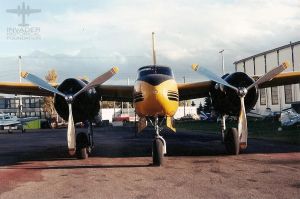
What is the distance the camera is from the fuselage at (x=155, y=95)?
13930mm

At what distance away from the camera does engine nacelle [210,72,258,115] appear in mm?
16359

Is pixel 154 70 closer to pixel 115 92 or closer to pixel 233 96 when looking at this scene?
pixel 233 96

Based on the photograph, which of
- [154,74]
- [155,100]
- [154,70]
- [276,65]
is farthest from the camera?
[276,65]

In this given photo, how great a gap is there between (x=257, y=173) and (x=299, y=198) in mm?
3432

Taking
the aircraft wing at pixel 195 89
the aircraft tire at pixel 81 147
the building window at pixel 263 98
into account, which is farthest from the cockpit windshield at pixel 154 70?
the building window at pixel 263 98

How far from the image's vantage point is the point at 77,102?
16594 millimetres

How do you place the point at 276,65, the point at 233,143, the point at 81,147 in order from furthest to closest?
the point at 276,65
the point at 81,147
the point at 233,143

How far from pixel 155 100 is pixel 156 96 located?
15 cm

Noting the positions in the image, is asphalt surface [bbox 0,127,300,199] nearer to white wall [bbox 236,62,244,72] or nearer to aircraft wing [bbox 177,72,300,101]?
aircraft wing [bbox 177,72,300,101]

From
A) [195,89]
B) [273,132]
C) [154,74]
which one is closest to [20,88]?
[154,74]

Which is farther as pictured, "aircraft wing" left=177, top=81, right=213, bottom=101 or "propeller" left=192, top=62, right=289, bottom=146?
"aircraft wing" left=177, top=81, right=213, bottom=101

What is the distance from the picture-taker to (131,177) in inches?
458

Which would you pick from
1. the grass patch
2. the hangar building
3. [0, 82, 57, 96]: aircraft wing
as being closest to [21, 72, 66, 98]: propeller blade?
[0, 82, 57, 96]: aircraft wing

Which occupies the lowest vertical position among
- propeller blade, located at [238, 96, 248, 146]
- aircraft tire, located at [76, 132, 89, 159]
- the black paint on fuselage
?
aircraft tire, located at [76, 132, 89, 159]
